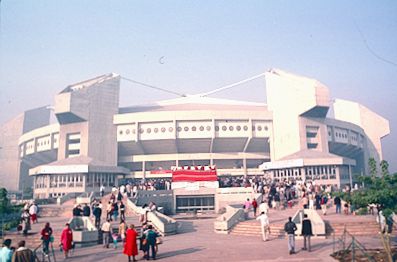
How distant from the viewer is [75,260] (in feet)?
39.2

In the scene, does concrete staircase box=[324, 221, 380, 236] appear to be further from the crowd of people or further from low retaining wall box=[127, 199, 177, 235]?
low retaining wall box=[127, 199, 177, 235]

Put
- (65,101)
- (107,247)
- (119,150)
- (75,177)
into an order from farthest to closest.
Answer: (119,150), (65,101), (75,177), (107,247)

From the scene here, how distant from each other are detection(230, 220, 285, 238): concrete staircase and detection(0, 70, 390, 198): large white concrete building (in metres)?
34.0

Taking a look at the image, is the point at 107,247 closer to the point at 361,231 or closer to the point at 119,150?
the point at 361,231

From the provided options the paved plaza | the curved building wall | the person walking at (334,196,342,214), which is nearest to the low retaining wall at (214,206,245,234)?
the paved plaza

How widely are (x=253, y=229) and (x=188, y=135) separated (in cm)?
4017

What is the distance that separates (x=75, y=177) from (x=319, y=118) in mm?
40878

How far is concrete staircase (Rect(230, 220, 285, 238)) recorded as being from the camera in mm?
16594

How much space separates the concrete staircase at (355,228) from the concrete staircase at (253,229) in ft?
7.11

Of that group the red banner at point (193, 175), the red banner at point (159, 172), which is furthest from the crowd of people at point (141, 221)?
the red banner at point (159, 172)

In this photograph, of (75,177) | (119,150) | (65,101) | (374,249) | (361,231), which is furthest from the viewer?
(119,150)

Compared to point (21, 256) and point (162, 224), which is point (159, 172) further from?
point (21, 256)

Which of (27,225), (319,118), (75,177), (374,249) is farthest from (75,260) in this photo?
(319,118)

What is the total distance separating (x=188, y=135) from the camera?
57.7 metres
